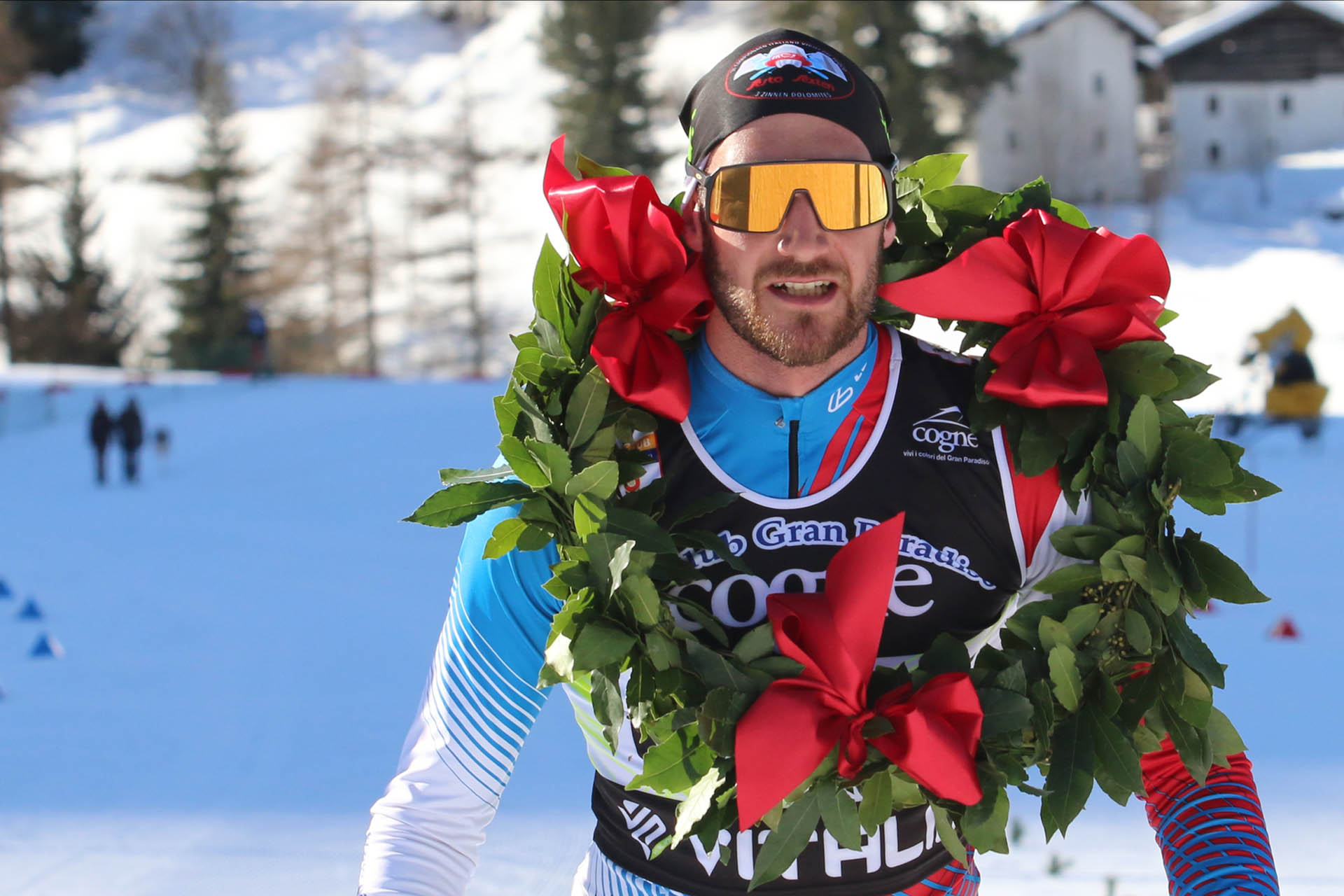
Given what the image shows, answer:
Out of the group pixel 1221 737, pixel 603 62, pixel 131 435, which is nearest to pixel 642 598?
pixel 1221 737

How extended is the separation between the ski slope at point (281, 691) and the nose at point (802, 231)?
6.77 feet

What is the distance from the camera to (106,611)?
8.91m

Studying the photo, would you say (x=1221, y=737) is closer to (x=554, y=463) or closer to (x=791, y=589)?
(x=791, y=589)

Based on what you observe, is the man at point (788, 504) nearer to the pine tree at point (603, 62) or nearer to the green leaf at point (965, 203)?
→ the green leaf at point (965, 203)

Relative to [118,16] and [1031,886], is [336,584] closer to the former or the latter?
[1031,886]

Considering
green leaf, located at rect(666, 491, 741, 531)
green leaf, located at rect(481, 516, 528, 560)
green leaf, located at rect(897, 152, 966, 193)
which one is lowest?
green leaf, located at rect(481, 516, 528, 560)

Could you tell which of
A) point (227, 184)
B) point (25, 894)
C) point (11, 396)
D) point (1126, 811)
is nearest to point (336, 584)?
point (25, 894)

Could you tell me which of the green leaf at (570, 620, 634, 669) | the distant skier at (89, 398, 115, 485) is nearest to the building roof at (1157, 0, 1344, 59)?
the distant skier at (89, 398, 115, 485)

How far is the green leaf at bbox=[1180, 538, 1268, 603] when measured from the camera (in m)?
2.08

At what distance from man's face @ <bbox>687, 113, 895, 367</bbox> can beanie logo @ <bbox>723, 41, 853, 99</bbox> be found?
39 millimetres

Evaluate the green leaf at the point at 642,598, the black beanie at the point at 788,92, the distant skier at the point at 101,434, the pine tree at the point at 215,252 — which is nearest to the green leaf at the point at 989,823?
the green leaf at the point at 642,598

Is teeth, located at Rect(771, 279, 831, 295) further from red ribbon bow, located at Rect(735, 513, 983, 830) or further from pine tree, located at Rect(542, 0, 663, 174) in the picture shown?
pine tree, located at Rect(542, 0, 663, 174)

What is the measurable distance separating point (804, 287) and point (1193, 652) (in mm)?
785

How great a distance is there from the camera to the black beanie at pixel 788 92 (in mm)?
2287
